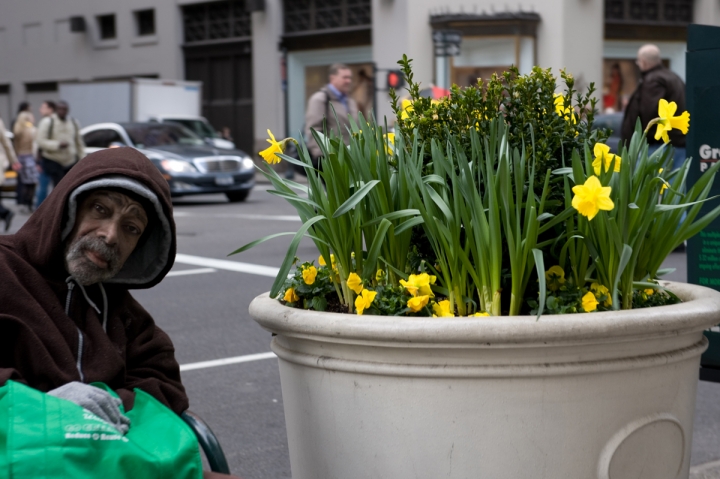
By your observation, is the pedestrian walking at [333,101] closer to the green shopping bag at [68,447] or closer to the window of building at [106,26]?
the green shopping bag at [68,447]

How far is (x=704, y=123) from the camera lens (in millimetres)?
3635

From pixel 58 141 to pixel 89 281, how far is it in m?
13.4

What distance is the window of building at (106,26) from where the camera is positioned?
113ft

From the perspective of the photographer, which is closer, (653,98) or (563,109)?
(563,109)

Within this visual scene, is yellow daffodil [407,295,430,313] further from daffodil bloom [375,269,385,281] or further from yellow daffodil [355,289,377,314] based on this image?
daffodil bloom [375,269,385,281]

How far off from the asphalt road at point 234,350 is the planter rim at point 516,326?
1502 millimetres

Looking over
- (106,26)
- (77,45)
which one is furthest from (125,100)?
(77,45)

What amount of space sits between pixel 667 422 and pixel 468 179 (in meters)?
0.75

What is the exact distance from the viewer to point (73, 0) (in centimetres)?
3516

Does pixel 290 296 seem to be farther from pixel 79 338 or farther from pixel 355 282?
pixel 79 338

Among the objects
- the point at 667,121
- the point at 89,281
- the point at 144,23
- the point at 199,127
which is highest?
the point at 144,23

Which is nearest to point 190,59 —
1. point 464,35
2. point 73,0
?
point 73,0

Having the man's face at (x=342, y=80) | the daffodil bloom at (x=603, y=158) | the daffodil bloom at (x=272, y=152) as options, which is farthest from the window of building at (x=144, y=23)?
the daffodil bloom at (x=603, y=158)

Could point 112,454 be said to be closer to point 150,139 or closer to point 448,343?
point 448,343
